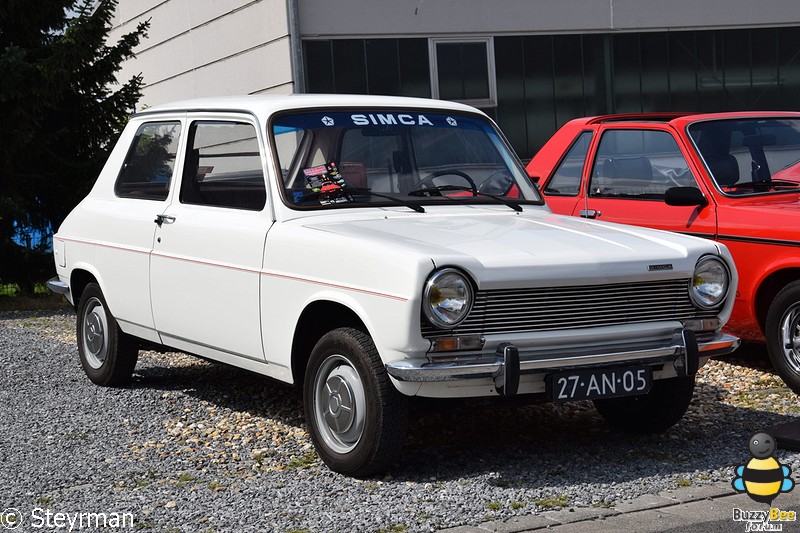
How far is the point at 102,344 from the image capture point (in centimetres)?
769

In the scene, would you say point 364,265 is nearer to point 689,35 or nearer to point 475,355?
point 475,355

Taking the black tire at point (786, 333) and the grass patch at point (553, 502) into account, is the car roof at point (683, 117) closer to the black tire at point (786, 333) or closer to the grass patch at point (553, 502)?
the black tire at point (786, 333)

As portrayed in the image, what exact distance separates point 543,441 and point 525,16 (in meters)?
10.2

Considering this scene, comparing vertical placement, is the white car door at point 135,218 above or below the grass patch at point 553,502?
above

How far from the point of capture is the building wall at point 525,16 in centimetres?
1425

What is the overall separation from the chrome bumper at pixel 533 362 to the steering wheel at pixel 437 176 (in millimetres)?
1530

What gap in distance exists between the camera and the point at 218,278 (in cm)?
612

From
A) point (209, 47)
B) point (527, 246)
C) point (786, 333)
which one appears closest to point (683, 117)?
point (786, 333)

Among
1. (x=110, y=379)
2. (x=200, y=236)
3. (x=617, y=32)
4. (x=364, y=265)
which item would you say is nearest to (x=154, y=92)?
(x=617, y=32)

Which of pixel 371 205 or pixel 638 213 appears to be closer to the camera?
pixel 371 205

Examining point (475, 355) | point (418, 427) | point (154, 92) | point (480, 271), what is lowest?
point (418, 427)

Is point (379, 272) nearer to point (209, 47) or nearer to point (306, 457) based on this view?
point (306, 457)

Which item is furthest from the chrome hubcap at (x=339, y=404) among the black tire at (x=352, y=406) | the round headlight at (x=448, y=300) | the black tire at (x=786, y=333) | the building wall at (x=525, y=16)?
the building wall at (x=525, y=16)

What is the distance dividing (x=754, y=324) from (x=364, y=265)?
334 cm
